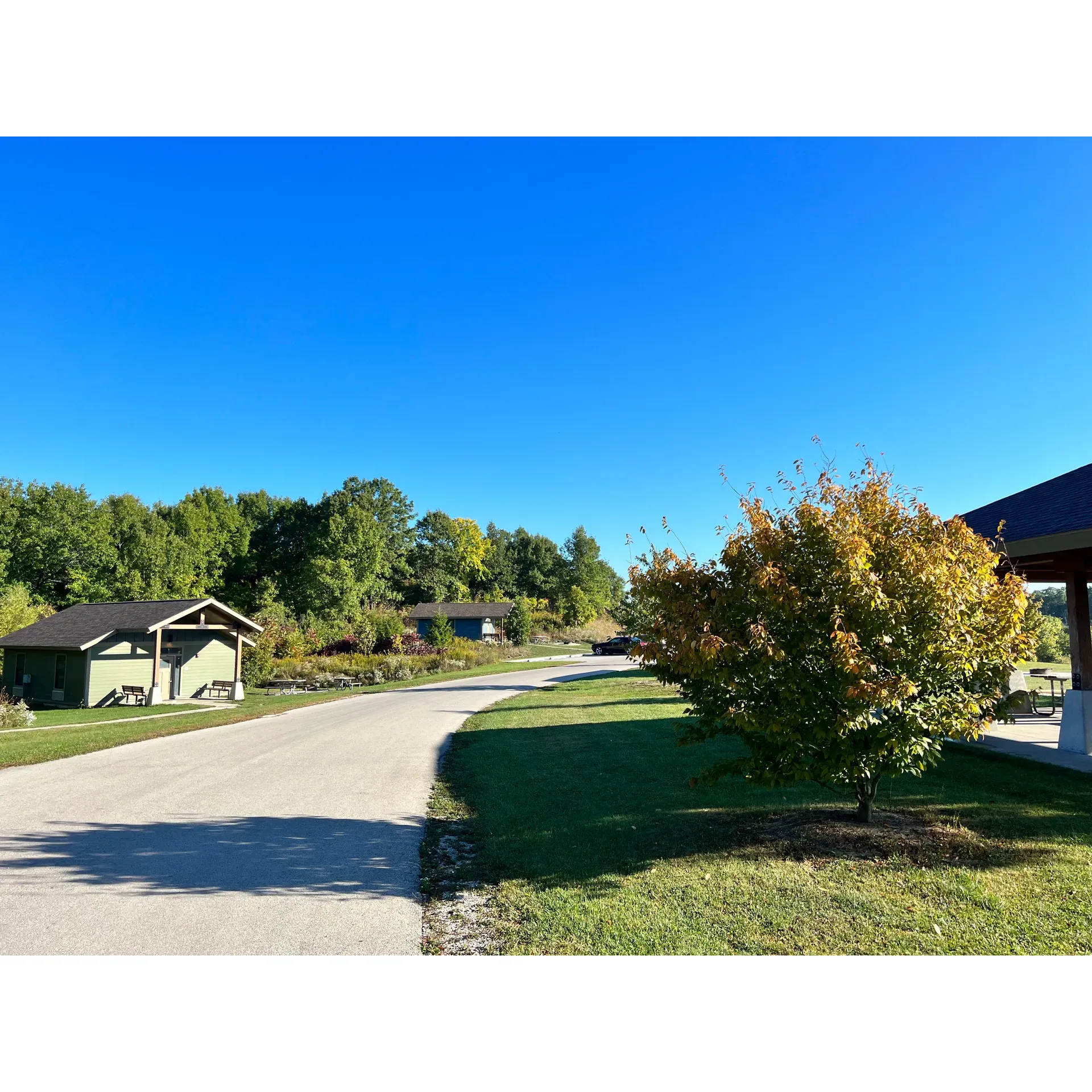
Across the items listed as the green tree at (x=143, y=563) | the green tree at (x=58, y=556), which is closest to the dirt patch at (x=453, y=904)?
the green tree at (x=143, y=563)

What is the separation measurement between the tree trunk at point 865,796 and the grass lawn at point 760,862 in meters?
0.19

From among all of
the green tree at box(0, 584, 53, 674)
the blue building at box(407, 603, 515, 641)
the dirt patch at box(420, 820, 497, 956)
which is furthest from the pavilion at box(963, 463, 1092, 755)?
the blue building at box(407, 603, 515, 641)

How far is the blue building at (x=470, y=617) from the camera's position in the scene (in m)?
62.8

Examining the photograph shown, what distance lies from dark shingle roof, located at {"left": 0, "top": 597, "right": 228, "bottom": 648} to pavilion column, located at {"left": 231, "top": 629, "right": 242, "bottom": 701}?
2.37 metres

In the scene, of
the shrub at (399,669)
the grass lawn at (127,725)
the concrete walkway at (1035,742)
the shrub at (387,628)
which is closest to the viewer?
the concrete walkway at (1035,742)

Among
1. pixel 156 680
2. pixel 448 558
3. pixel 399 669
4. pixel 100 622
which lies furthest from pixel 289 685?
pixel 448 558

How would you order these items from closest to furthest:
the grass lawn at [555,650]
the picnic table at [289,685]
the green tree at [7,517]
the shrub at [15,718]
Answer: the shrub at [15,718] → the picnic table at [289,685] → the green tree at [7,517] → the grass lawn at [555,650]

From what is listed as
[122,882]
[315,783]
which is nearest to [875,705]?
[122,882]

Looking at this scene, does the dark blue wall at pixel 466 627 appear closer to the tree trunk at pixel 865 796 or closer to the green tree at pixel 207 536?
the green tree at pixel 207 536

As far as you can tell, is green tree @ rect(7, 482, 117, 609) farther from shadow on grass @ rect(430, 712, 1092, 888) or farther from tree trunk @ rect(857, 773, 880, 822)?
tree trunk @ rect(857, 773, 880, 822)

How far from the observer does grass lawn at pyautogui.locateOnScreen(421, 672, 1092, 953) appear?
464 centimetres

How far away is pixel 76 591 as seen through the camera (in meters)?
45.8

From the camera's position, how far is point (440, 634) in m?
39.4
